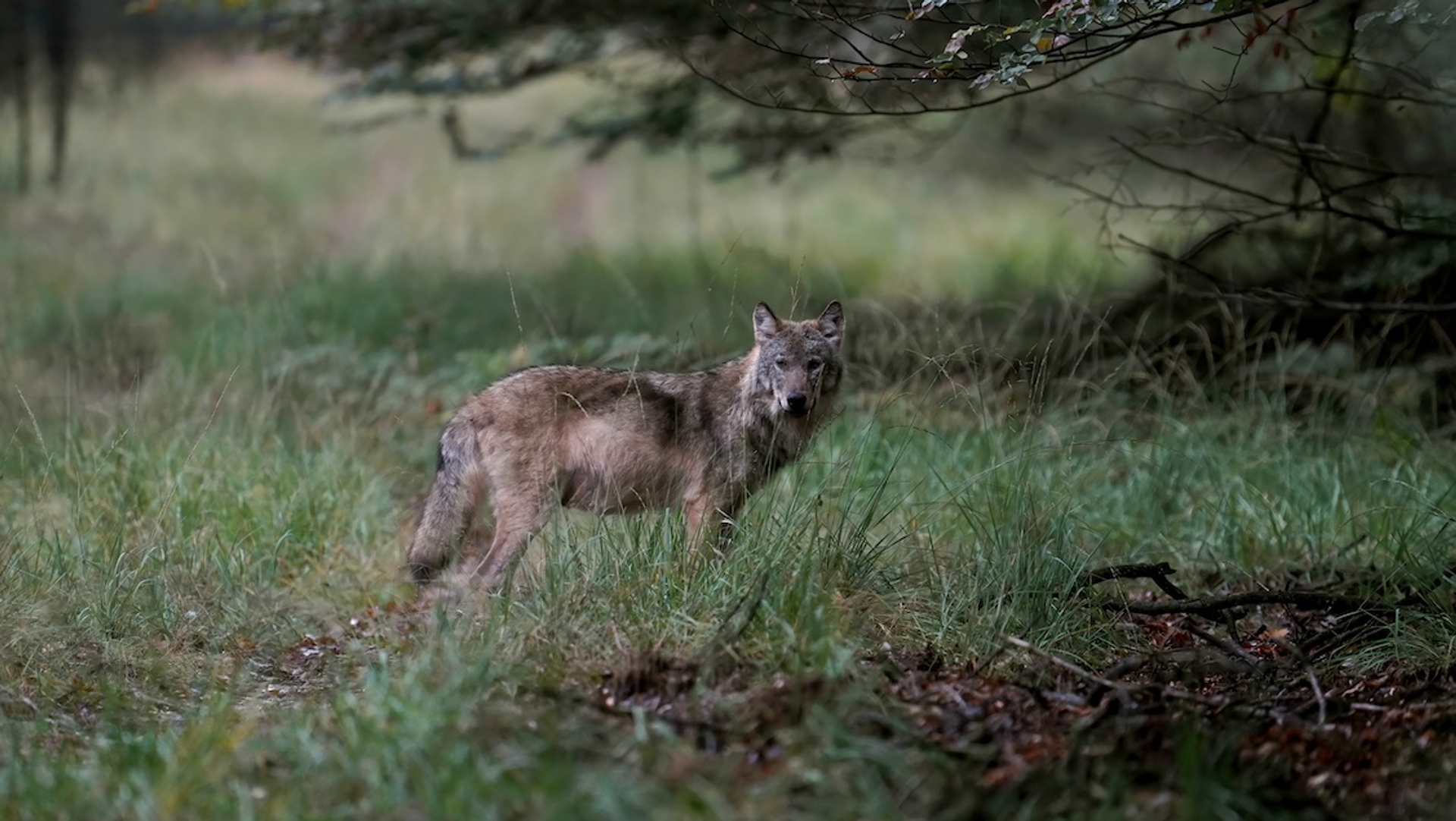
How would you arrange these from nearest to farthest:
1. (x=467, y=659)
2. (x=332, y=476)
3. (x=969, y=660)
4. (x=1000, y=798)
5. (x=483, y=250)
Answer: (x=1000, y=798) → (x=467, y=659) → (x=969, y=660) → (x=332, y=476) → (x=483, y=250)

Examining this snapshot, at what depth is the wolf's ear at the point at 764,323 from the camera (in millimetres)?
7066

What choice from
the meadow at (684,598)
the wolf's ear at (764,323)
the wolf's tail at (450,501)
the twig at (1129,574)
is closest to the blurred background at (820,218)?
the meadow at (684,598)

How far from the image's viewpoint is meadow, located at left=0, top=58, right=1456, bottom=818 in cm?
423

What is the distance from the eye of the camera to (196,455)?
316 inches

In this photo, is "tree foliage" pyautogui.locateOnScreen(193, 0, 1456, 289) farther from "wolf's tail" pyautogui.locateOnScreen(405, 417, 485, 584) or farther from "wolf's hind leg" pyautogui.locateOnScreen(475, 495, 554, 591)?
"wolf's hind leg" pyautogui.locateOnScreen(475, 495, 554, 591)

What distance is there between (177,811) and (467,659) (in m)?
1.14

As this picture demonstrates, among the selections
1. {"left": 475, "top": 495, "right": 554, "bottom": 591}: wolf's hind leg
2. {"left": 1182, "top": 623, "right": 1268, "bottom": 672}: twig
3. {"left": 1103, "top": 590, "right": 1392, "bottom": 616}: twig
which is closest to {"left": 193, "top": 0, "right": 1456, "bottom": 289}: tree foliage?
{"left": 1103, "top": 590, "right": 1392, "bottom": 616}: twig

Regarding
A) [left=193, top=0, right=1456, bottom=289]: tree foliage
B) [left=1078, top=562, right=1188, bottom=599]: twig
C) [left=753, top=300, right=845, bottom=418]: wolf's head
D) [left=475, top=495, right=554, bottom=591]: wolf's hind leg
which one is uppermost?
[left=193, top=0, right=1456, bottom=289]: tree foliage

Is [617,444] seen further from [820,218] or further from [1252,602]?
[820,218]

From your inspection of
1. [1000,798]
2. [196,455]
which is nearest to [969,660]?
[1000,798]

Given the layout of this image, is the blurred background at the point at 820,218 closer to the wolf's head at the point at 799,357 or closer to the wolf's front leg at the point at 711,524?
the wolf's head at the point at 799,357

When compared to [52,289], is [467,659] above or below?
above

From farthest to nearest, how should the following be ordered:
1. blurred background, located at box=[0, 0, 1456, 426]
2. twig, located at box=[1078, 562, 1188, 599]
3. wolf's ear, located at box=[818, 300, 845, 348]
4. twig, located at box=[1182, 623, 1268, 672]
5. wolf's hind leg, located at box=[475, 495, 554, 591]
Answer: blurred background, located at box=[0, 0, 1456, 426], wolf's ear, located at box=[818, 300, 845, 348], wolf's hind leg, located at box=[475, 495, 554, 591], twig, located at box=[1078, 562, 1188, 599], twig, located at box=[1182, 623, 1268, 672]

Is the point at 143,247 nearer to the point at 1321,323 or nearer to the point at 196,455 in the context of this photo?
the point at 196,455
